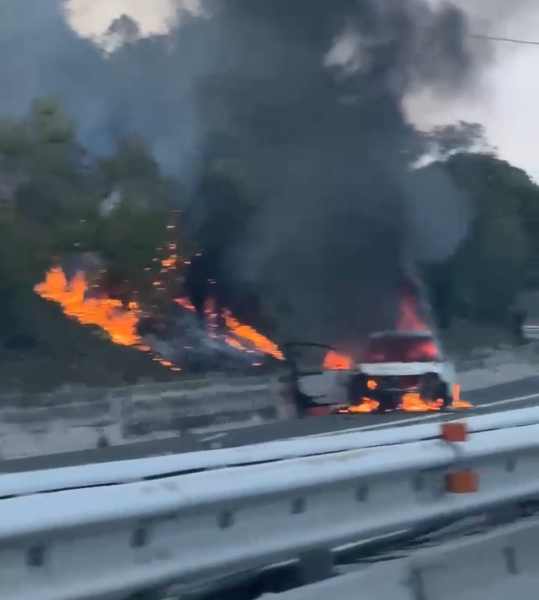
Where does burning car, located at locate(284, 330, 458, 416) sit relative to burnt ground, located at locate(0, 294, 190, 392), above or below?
below

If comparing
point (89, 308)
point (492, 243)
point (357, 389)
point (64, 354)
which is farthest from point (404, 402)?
point (492, 243)

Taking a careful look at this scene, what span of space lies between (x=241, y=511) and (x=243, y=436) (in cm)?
1042

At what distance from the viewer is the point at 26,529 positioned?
3033 mm

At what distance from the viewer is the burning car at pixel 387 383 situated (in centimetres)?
1543

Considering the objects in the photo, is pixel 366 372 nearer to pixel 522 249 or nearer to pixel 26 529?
pixel 26 529

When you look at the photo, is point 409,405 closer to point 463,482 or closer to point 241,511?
point 463,482

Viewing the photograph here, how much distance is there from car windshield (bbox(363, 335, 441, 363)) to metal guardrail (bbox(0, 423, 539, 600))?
11.3m

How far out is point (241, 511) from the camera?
3.69 metres

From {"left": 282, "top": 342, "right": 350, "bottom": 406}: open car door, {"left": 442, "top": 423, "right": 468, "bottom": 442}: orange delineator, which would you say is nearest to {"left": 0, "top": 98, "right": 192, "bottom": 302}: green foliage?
{"left": 282, "top": 342, "right": 350, "bottom": 406}: open car door

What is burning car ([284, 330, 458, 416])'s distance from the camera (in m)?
15.4

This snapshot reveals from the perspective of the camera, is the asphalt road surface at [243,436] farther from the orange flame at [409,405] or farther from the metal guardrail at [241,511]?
the metal guardrail at [241,511]

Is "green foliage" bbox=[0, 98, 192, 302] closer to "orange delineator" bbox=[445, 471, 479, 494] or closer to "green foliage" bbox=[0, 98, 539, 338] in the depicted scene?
"green foliage" bbox=[0, 98, 539, 338]

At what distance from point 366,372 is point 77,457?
16.9 feet

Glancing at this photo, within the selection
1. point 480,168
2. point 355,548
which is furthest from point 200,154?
point 355,548
